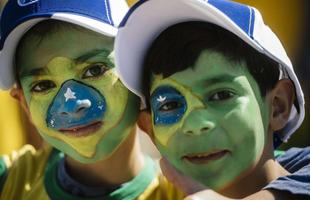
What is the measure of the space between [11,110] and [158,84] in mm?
864

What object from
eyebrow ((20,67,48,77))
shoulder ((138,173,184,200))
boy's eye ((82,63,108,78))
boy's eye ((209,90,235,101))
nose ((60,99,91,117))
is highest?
boy's eye ((209,90,235,101))

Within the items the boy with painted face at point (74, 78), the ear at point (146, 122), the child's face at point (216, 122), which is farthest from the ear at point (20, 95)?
the child's face at point (216, 122)

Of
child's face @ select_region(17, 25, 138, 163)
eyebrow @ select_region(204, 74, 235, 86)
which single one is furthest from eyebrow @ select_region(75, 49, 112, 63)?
eyebrow @ select_region(204, 74, 235, 86)

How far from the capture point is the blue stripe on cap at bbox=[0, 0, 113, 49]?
1.23 meters

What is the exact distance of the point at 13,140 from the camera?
1.88m

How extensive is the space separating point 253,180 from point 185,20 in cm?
28

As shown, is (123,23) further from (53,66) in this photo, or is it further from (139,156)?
(139,156)

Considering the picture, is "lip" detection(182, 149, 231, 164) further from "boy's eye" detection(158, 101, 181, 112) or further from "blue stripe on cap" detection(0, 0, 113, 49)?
"blue stripe on cap" detection(0, 0, 113, 49)

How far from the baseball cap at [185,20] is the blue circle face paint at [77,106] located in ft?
0.22

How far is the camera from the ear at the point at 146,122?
121cm

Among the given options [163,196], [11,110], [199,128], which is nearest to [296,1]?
[11,110]

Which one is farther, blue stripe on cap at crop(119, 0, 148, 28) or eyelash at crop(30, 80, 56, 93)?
eyelash at crop(30, 80, 56, 93)

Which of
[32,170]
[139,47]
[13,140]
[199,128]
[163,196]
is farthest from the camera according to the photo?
[13,140]

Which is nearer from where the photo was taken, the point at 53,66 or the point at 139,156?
the point at 53,66
